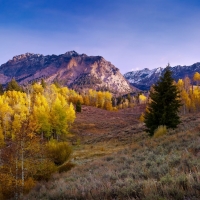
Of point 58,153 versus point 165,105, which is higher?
point 165,105

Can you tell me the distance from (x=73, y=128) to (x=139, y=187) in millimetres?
60526

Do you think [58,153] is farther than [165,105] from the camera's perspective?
No

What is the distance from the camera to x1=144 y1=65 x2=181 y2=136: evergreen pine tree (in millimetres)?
23734

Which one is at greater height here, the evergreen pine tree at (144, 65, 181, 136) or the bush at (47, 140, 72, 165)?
the evergreen pine tree at (144, 65, 181, 136)

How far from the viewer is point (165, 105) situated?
79.2ft

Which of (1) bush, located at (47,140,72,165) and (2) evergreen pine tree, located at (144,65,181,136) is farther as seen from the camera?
(2) evergreen pine tree, located at (144,65,181,136)

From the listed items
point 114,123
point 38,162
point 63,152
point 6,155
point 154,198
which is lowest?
point 114,123

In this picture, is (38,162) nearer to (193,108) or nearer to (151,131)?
(151,131)

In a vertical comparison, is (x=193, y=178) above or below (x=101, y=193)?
above

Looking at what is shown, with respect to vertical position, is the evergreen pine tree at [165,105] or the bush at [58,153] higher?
the evergreen pine tree at [165,105]

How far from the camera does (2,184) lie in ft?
37.4

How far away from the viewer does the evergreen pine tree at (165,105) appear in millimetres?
23734

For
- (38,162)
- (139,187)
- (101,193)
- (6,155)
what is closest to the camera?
(139,187)

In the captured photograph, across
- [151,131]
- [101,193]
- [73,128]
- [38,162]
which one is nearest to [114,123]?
[73,128]
